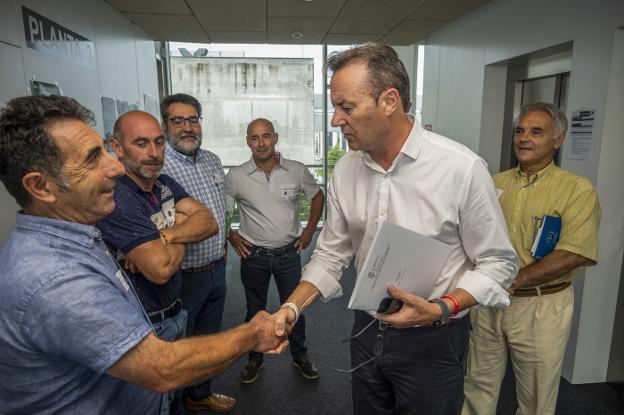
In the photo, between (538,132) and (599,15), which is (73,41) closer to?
(538,132)

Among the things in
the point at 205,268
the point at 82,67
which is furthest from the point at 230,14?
the point at 205,268

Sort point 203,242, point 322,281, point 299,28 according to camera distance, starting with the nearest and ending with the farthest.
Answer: point 322,281 → point 203,242 → point 299,28

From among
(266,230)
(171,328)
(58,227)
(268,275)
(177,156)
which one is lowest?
(268,275)

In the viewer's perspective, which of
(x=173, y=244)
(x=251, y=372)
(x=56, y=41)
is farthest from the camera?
(x=251, y=372)

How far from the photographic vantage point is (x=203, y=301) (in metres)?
2.40

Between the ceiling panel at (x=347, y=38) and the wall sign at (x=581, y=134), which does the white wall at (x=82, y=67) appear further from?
the wall sign at (x=581, y=134)

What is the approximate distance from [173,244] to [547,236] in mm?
1784

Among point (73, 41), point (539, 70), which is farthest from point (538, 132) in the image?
point (73, 41)

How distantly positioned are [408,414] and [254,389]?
158 cm

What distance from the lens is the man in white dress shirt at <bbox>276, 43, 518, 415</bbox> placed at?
1252 mm

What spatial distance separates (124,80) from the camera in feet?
12.6

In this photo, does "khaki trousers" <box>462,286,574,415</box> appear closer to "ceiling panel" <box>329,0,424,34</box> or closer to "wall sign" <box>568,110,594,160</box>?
"wall sign" <box>568,110,594,160</box>

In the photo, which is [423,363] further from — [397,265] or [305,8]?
[305,8]

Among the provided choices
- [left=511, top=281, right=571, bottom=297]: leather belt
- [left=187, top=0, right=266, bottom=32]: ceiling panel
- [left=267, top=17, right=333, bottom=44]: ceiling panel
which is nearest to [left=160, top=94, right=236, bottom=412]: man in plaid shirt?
[left=187, top=0, right=266, bottom=32]: ceiling panel
